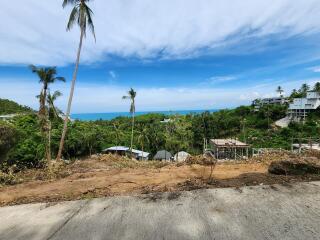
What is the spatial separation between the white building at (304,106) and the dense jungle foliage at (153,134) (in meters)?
1.89

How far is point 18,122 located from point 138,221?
84.4 ft

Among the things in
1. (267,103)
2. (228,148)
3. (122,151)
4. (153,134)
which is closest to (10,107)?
(122,151)

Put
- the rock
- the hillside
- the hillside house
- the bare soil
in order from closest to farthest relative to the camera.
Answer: the bare soil
the rock
the hillside house
the hillside

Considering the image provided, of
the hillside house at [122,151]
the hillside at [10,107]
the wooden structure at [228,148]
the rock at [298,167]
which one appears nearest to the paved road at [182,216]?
the rock at [298,167]

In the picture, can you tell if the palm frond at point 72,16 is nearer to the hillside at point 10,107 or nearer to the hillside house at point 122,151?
the hillside house at point 122,151

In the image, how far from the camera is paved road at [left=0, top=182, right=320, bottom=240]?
14.3ft

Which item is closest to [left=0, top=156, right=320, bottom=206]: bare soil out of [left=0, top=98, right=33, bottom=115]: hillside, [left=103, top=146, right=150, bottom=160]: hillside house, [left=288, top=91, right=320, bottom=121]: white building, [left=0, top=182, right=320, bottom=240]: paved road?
[left=0, top=182, right=320, bottom=240]: paved road

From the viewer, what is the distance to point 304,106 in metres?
66.8

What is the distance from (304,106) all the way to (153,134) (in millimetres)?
38711

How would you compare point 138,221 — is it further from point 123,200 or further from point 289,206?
point 289,206

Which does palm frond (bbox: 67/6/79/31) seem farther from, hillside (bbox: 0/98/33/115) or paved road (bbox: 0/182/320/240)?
hillside (bbox: 0/98/33/115)

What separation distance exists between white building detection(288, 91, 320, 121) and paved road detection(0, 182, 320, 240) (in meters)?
65.2

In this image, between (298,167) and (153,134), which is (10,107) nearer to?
(153,134)

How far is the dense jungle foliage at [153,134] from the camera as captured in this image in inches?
821
